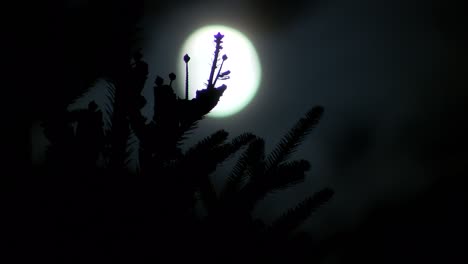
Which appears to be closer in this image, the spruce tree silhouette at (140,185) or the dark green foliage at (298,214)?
the spruce tree silhouette at (140,185)

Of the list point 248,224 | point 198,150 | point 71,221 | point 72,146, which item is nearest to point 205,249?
point 248,224

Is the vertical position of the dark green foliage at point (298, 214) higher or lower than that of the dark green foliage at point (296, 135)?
lower

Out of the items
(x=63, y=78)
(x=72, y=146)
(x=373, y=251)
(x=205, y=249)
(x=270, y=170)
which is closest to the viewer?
(x=72, y=146)

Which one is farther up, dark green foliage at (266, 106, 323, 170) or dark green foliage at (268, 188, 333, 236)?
dark green foliage at (266, 106, 323, 170)

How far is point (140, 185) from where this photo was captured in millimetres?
1308

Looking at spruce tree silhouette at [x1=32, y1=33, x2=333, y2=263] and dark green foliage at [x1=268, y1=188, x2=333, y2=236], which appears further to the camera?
dark green foliage at [x1=268, y1=188, x2=333, y2=236]

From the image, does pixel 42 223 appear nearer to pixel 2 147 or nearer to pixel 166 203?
pixel 2 147

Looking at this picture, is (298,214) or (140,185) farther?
(298,214)

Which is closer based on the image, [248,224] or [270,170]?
[248,224]

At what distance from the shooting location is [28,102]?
125 cm

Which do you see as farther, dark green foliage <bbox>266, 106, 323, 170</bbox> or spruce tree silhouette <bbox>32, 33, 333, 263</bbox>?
dark green foliage <bbox>266, 106, 323, 170</bbox>

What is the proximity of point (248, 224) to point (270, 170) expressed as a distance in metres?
0.27

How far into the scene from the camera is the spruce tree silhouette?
47.5 inches

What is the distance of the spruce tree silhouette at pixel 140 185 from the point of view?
1207 millimetres
